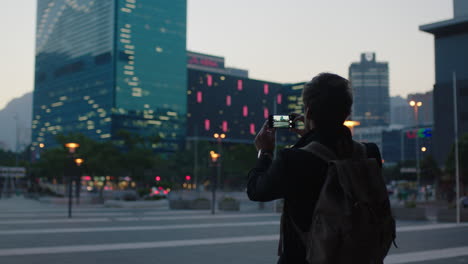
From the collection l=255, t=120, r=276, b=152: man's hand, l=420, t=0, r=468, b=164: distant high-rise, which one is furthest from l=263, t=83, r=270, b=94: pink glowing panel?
l=255, t=120, r=276, b=152: man's hand

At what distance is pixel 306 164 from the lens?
2.63 meters

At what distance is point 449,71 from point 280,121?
3246 inches

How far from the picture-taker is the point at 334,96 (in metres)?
2.78

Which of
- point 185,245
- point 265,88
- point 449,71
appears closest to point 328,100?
point 185,245

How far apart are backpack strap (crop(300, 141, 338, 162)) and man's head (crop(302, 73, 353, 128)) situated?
145mm

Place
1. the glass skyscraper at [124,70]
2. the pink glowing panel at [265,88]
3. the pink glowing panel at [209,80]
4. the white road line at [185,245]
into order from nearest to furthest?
the white road line at [185,245] → the glass skyscraper at [124,70] → the pink glowing panel at [209,80] → the pink glowing panel at [265,88]

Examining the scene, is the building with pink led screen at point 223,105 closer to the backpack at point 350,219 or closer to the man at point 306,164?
the man at point 306,164

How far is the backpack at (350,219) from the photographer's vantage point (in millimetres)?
2361

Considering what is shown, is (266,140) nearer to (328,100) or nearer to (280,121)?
(280,121)

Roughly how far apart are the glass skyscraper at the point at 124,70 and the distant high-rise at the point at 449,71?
8399 centimetres

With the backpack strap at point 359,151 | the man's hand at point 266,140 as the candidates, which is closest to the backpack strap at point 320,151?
the backpack strap at point 359,151

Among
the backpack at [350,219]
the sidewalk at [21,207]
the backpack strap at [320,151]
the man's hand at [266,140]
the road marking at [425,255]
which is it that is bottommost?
the sidewalk at [21,207]

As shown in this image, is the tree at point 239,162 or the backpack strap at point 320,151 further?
the tree at point 239,162

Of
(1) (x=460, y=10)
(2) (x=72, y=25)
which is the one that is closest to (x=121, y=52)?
(2) (x=72, y=25)
